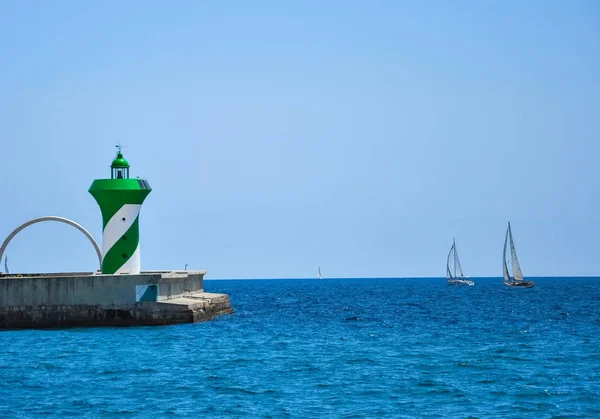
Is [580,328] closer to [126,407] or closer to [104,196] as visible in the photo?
[104,196]

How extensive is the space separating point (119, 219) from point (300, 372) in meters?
19.1

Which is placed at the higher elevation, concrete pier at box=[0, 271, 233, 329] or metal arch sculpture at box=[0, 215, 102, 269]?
metal arch sculpture at box=[0, 215, 102, 269]

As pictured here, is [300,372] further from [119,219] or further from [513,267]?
[513,267]

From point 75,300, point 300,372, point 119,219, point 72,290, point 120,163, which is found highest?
point 120,163

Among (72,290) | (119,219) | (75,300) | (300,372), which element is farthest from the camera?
(119,219)

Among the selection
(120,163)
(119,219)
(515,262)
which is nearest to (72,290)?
(119,219)

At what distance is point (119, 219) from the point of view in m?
46.8

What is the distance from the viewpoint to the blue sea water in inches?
974

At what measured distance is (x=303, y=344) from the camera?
131ft

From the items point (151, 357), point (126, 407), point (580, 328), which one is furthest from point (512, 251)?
point (126, 407)

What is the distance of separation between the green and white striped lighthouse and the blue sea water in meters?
5.39

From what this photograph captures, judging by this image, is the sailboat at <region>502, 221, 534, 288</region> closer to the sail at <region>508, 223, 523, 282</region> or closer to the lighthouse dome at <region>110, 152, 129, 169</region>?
the sail at <region>508, 223, 523, 282</region>

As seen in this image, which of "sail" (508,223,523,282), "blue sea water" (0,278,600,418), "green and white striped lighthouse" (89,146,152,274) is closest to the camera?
"blue sea water" (0,278,600,418)

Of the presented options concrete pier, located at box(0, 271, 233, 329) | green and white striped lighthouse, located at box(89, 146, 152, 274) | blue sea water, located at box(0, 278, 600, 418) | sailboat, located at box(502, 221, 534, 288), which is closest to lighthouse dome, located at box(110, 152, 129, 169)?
green and white striped lighthouse, located at box(89, 146, 152, 274)
